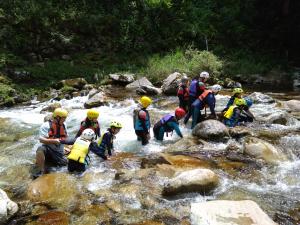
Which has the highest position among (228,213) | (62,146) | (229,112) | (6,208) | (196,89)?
A: (196,89)

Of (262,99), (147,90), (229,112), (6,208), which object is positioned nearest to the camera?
(6,208)

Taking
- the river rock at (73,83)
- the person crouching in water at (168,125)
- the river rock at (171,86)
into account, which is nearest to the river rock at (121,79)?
the river rock at (73,83)

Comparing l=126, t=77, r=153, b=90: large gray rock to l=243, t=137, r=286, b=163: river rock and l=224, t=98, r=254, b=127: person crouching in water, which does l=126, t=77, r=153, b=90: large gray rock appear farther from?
l=243, t=137, r=286, b=163: river rock

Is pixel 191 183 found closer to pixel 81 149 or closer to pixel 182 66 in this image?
pixel 81 149

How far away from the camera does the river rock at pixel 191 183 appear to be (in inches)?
245

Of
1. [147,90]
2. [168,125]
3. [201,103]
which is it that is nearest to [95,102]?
[147,90]

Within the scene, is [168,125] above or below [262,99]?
above

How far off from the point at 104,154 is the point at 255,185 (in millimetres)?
3069

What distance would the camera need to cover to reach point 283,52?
75.8ft

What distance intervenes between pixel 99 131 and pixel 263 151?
11.8 feet

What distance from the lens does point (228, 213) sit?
5.39 meters

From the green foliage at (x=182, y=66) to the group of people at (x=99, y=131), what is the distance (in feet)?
24.1

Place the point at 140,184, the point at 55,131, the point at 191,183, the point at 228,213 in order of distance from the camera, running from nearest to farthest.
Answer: the point at 228,213 → the point at 191,183 → the point at 140,184 → the point at 55,131

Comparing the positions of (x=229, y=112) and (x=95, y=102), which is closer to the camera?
(x=229, y=112)
